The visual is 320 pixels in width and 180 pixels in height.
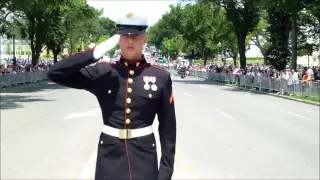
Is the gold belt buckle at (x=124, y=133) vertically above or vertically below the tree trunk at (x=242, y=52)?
below

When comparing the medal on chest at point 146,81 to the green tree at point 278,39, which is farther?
the green tree at point 278,39

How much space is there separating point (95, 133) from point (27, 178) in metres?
4.32

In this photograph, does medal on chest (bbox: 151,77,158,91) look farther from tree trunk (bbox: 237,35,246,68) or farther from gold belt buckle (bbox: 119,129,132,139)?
tree trunk (bbox: 237,35,246,68)

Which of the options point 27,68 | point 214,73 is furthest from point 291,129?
point 214,73

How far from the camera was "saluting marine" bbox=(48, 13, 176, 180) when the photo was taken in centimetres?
326

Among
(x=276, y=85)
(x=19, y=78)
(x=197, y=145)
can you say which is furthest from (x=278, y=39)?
(x=197, y=145)

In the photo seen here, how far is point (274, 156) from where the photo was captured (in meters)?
9.09

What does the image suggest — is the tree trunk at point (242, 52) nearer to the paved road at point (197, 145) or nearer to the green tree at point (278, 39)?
the green tree at point (278, 39)

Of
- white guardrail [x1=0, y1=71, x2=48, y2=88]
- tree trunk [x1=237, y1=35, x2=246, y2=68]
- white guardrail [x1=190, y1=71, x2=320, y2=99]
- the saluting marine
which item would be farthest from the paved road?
tree trunk [x1=237, y1=35, x2=246, y2=68]

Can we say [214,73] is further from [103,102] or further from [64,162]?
[103,102]

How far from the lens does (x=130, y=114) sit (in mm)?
3275

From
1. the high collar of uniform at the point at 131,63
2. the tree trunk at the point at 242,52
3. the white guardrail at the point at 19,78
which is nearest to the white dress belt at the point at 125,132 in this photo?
the high collar of uniform at the point at 131,63

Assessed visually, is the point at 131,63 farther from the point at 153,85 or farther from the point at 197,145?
the point at 197,145

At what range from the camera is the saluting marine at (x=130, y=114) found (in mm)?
3264
